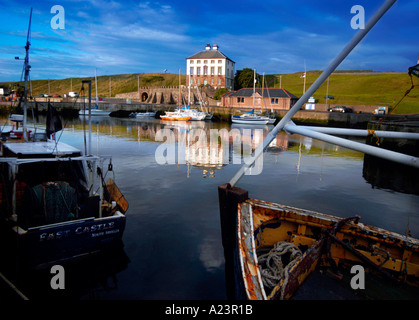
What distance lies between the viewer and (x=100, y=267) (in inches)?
384

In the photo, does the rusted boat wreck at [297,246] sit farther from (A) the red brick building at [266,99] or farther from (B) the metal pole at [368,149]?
(A) the red brick building at [266,99]

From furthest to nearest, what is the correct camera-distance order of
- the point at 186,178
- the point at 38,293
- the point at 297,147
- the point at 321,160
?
the point at 297,147 < the point at 321,160 < the point at 186,178 < the point at 38,293

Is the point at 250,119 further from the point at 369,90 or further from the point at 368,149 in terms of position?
the point at 368,149

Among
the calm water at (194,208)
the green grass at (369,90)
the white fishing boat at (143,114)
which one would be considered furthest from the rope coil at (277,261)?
the white fishing boat at (143,114)

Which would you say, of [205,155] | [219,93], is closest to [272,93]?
[219,93]

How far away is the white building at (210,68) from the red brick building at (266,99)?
27.6 metres

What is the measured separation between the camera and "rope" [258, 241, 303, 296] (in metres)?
7.15

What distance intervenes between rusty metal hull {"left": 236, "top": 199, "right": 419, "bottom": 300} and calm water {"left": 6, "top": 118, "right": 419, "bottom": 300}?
91.9 inches

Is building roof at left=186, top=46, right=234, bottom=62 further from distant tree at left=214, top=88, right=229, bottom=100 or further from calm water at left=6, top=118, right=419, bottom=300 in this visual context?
calm water at left=6, top=118, right=419, bottom=300

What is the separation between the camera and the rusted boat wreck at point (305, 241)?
6.71 meters

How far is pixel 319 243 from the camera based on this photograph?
8117 mm

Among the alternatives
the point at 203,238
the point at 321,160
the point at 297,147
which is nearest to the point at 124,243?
the point at 203,238
